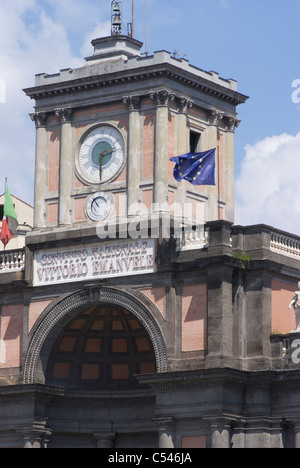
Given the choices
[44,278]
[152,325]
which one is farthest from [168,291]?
[44,278]

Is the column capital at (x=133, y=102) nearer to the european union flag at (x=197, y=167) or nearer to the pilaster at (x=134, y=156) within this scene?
the pilaster at (x=134, y=156)

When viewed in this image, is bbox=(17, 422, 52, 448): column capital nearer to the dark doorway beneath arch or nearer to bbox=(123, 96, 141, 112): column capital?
the dark doorway beneath arch

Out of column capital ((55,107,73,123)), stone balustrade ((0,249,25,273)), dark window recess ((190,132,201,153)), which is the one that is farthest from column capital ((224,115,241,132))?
stone balustrade ((0,249,25,273))

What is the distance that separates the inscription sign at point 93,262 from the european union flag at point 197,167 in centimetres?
287

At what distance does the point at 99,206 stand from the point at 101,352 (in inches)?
247

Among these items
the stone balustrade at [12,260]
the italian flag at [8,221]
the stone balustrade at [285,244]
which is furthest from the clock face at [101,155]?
the stone balustrade at [285,244]

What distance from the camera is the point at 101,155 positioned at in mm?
70250

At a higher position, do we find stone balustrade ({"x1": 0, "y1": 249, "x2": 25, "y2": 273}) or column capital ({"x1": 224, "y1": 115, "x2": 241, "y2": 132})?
column capital ({"x1": 224, "y1": 115, "x2": 241, "y2": 132})

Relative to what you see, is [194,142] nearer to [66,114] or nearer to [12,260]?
[66,114]

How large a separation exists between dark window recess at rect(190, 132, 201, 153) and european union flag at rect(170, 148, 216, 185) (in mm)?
2890

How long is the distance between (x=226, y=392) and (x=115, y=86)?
13575mm

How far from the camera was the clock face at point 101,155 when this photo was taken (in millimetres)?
69812

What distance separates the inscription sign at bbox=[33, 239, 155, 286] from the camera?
67438mm
